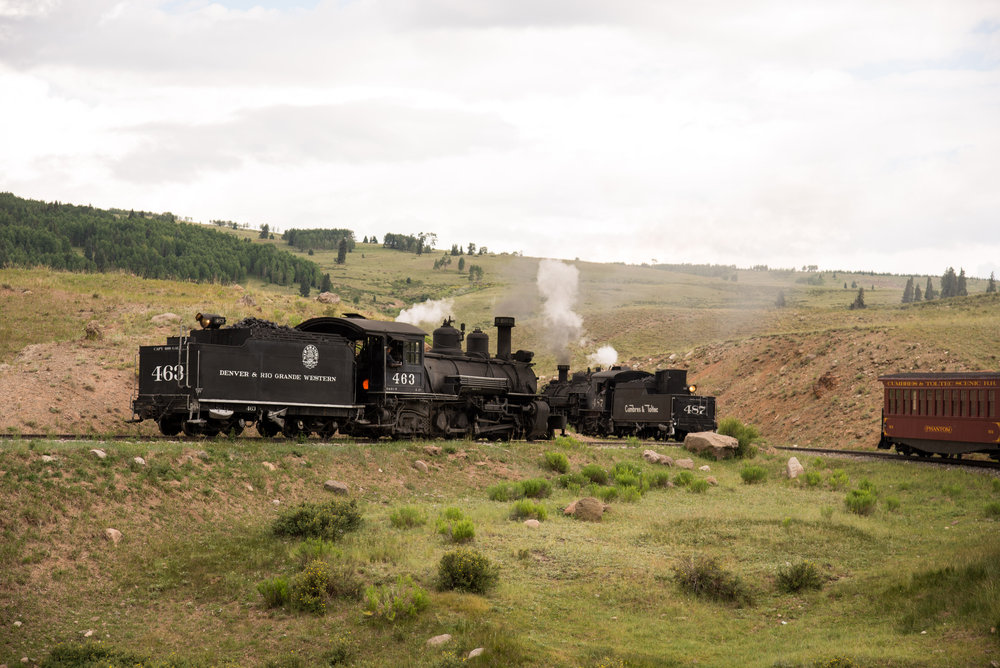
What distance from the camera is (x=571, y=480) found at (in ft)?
82.5

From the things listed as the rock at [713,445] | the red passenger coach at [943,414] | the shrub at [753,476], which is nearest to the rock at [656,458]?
the shrub at [753,476]

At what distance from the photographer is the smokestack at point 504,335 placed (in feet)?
107

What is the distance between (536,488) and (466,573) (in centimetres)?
888

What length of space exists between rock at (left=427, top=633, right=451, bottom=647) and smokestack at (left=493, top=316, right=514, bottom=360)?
66.6 feet

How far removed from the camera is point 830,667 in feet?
33.5

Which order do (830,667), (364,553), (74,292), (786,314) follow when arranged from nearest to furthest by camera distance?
(830,667) → (364,553) → (74,292) → (786,314)

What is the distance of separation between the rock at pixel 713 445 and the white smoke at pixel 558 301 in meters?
21.7

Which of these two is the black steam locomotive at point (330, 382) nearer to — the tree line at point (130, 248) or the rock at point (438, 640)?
the rock at point (438, 640)

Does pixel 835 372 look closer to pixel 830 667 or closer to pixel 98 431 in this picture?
pixel 98 431

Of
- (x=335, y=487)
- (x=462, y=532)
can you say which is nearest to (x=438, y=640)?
(x=462, y=532)

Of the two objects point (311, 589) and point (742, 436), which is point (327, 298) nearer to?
point (742, 436)

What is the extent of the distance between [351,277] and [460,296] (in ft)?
97.9

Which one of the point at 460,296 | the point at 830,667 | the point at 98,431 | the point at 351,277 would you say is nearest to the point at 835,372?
the point at 98,431

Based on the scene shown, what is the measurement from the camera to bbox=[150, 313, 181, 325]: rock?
38500mm
